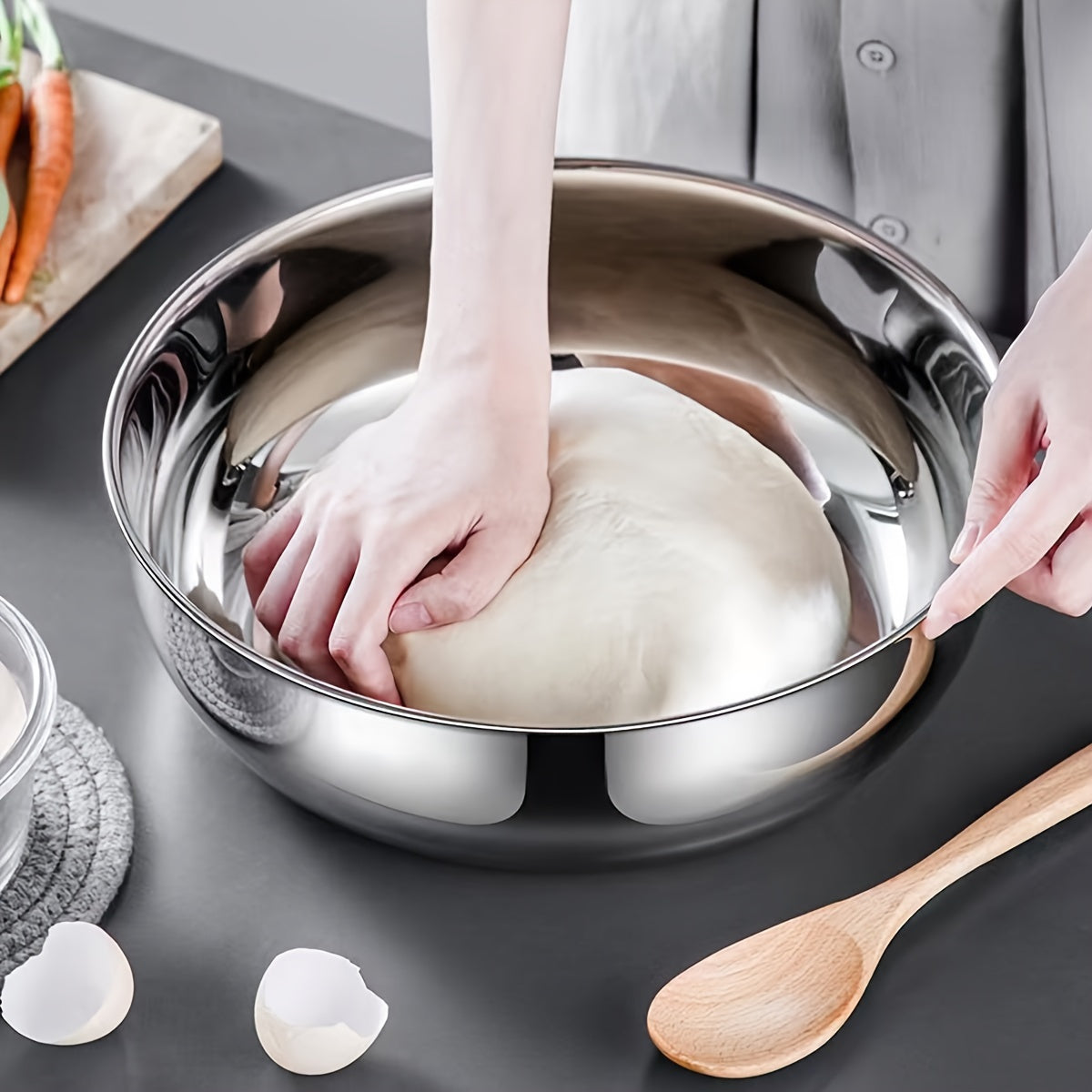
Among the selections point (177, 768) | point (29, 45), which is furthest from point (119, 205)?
point (177, 768)

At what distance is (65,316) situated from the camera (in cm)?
108

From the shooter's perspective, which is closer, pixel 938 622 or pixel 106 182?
pixel 938 622

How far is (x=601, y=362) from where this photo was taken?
3.33ft

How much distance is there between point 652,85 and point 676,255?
251 mm

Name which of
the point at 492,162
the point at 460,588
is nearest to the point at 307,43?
the point at 492,162

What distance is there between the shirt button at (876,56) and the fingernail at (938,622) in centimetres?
57

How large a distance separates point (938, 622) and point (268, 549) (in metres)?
0.38

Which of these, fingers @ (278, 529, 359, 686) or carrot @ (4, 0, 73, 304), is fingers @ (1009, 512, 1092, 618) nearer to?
fingers @ (278, 529, 359, 686)

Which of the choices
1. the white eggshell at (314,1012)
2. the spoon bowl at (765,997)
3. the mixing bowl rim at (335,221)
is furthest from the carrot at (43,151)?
the spoon bowl at (765,997)

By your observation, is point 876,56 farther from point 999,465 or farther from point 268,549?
point 268,549

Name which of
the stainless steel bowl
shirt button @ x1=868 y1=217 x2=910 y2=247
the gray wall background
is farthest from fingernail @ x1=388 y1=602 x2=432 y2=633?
the gray wall background

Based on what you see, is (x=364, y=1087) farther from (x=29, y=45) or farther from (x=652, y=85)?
(x=29, y=45)

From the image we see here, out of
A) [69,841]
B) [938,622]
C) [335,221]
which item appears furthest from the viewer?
[335,221]

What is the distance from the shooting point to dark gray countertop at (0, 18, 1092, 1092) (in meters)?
0.69
